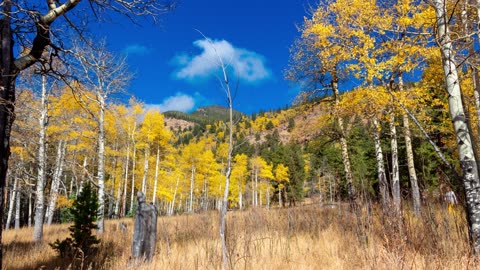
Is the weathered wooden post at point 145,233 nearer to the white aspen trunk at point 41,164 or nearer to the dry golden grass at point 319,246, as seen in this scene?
the dry golden grass at point 319,246

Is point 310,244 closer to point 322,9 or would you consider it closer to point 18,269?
point 18,269

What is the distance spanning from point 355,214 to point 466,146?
1.63 metres

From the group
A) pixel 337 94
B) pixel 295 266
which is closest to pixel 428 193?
pixel 295 266

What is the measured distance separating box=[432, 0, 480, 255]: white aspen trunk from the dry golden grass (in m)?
0.13

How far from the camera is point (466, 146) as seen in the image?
12.4ft

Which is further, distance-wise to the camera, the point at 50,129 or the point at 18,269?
the point at 50,129

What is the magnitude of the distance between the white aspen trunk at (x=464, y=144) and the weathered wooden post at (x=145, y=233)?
465 cm

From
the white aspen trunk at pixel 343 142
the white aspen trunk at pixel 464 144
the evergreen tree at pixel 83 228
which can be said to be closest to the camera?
the white aspen trunk at pixel 464 144

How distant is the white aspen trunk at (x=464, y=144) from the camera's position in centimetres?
351

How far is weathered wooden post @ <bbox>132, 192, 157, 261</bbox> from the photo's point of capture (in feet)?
17.0

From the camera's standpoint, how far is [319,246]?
4.90 metres

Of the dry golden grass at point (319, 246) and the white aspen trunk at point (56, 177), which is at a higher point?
the white aspen trunk at point (56, 177)

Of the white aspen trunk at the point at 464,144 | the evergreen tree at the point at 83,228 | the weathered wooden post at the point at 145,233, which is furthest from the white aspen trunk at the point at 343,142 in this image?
the evergreen tree at the point at 83,228

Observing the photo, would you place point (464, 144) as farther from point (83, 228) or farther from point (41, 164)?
point (41, 164)
